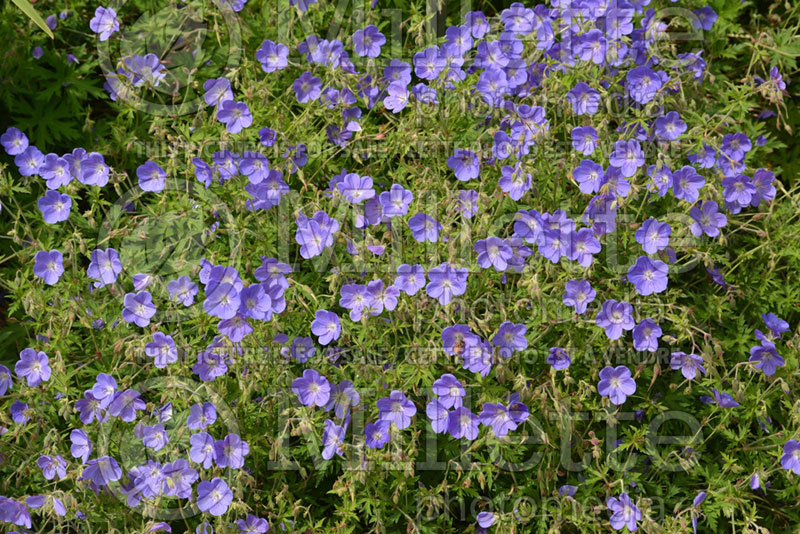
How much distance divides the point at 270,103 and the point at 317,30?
80 centimetres

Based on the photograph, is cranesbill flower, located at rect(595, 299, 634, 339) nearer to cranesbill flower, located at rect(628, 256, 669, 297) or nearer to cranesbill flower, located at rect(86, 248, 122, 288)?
cranesbill flower, located at rect(628, 256, 669, 297)

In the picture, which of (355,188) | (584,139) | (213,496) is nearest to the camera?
(213,496)

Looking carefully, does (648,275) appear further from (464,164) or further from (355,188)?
(355,188)

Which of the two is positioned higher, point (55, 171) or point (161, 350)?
point (55, 171)

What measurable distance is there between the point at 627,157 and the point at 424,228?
1.04 meters

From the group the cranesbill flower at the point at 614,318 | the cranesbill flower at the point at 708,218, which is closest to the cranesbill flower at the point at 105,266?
the cranesbill flower at the point at 614,318

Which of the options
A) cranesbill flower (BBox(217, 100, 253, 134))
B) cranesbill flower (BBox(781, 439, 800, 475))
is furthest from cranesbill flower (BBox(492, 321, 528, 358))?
cranesbill flower (BBox(217, 100, 253, 134))

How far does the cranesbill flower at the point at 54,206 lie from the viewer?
13.9ft

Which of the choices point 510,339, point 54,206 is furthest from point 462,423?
point 54,206

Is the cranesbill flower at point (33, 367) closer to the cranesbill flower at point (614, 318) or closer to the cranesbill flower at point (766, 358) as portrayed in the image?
the cranesbill flower at point (614, 318)

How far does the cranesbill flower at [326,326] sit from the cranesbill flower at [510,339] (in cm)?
71

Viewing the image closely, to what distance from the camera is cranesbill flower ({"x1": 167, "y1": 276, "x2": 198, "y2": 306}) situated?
12.4 ft

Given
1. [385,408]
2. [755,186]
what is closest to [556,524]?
[385,408]

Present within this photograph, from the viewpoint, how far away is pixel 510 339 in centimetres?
358
